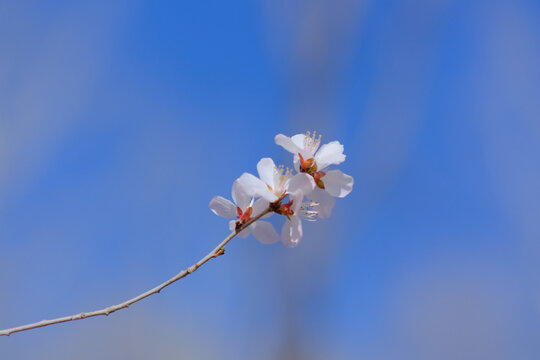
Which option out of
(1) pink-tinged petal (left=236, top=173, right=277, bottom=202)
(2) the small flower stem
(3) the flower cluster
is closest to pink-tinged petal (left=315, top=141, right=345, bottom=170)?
(3) the flower cluster

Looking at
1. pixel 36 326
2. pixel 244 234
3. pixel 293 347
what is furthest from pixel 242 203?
pixel 293 347

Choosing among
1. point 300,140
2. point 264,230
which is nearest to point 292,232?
point 264,230

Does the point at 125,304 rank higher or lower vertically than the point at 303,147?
lower

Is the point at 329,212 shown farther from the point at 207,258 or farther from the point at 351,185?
the point at 207,258

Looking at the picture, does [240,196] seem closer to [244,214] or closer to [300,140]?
[244,214]

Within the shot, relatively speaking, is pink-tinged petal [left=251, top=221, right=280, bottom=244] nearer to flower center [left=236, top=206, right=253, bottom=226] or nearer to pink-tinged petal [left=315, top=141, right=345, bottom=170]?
flower center [left=236, top=206, right=253, bottom=226]

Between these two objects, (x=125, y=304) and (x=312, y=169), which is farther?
(x=312, y=169)
